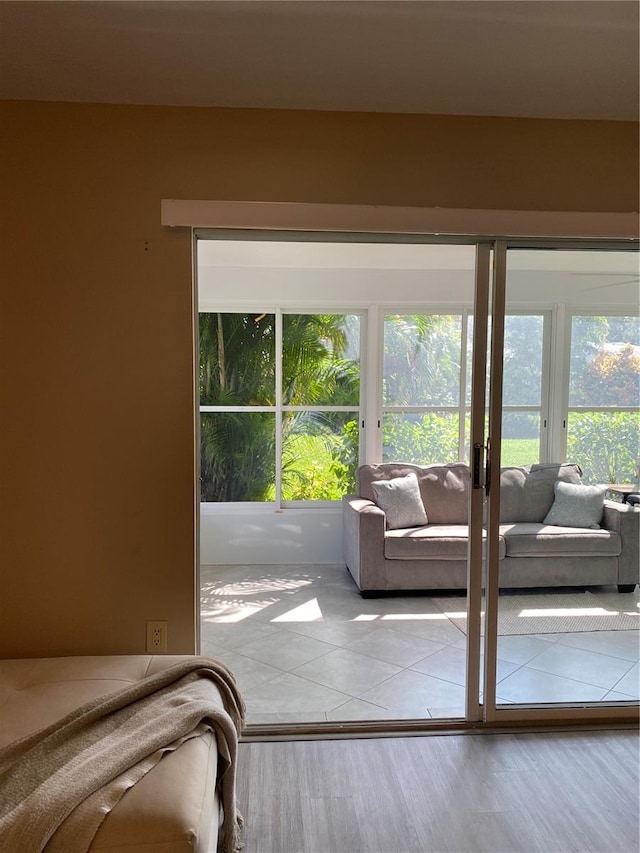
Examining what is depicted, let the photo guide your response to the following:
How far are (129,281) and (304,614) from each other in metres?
2.50

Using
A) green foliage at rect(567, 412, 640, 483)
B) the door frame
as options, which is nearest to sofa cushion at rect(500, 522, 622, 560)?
the door frame

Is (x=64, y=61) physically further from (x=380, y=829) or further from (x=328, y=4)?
(x=380, y=829)

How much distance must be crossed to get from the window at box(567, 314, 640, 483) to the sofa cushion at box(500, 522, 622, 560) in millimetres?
262

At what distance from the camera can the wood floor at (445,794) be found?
1929mm

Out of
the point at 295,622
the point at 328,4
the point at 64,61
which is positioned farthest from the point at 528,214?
the point at 295,622

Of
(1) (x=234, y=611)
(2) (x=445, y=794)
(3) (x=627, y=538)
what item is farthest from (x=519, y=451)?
(1) (x=234, y=611)

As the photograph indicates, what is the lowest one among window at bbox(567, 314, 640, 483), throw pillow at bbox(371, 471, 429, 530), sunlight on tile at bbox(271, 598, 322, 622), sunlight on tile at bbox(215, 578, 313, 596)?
sunlight on tile at bbox(271, 598, 322, 622)

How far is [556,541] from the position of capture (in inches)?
110

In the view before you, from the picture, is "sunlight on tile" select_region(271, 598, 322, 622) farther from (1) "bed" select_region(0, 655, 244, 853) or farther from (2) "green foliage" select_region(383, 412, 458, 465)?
(1) "bed" select_region(0, 655, 244, 853)

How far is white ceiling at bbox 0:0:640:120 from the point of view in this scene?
1.73 meters

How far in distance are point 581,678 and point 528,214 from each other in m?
2.03

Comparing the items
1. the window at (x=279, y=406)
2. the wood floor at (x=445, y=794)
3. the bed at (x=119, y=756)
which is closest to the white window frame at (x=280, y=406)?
the window at (x=279, y=406)

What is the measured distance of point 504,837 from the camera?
6.36 feet

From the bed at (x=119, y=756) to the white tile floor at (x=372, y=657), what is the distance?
2.80 feet
